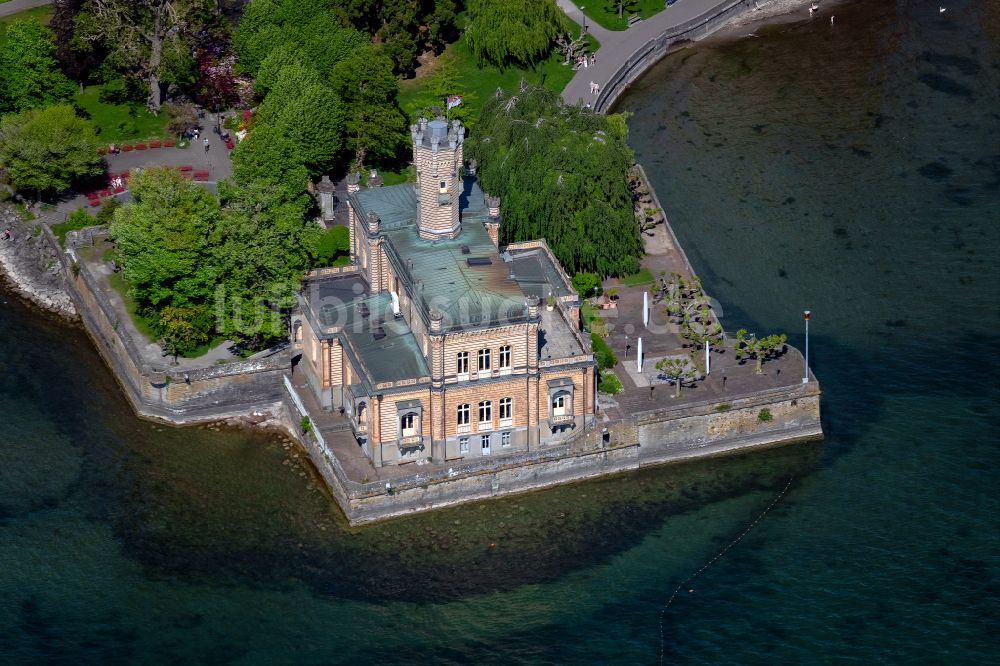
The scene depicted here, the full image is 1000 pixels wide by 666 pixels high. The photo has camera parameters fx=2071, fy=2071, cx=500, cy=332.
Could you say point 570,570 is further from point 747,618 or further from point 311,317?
point 311,317

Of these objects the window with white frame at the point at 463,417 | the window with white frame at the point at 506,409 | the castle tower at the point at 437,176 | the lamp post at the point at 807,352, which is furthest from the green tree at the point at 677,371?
the castle tower at the point at 437,176

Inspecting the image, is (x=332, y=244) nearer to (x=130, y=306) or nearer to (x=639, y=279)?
(x=130, y=306)

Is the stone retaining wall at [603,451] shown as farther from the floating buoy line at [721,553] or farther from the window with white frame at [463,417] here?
the floating buoy line at [721,553]

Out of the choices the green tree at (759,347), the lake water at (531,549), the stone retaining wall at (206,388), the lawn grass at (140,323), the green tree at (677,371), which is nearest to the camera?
the lake water at (531,549)

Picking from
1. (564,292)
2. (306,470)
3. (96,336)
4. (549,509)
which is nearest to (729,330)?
(564,292)

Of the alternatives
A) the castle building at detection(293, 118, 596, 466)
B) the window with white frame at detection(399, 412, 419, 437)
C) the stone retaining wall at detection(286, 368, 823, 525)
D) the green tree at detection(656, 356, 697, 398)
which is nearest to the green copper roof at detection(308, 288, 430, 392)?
the castle building at detection(293, 118, 596, 466)

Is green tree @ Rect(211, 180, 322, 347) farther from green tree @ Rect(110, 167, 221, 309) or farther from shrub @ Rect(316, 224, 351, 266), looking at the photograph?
shrub @ Rect(316, 224, 351, 266)

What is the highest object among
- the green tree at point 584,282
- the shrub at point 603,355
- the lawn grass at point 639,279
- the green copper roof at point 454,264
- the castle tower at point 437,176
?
the castle tower at point 437,176
